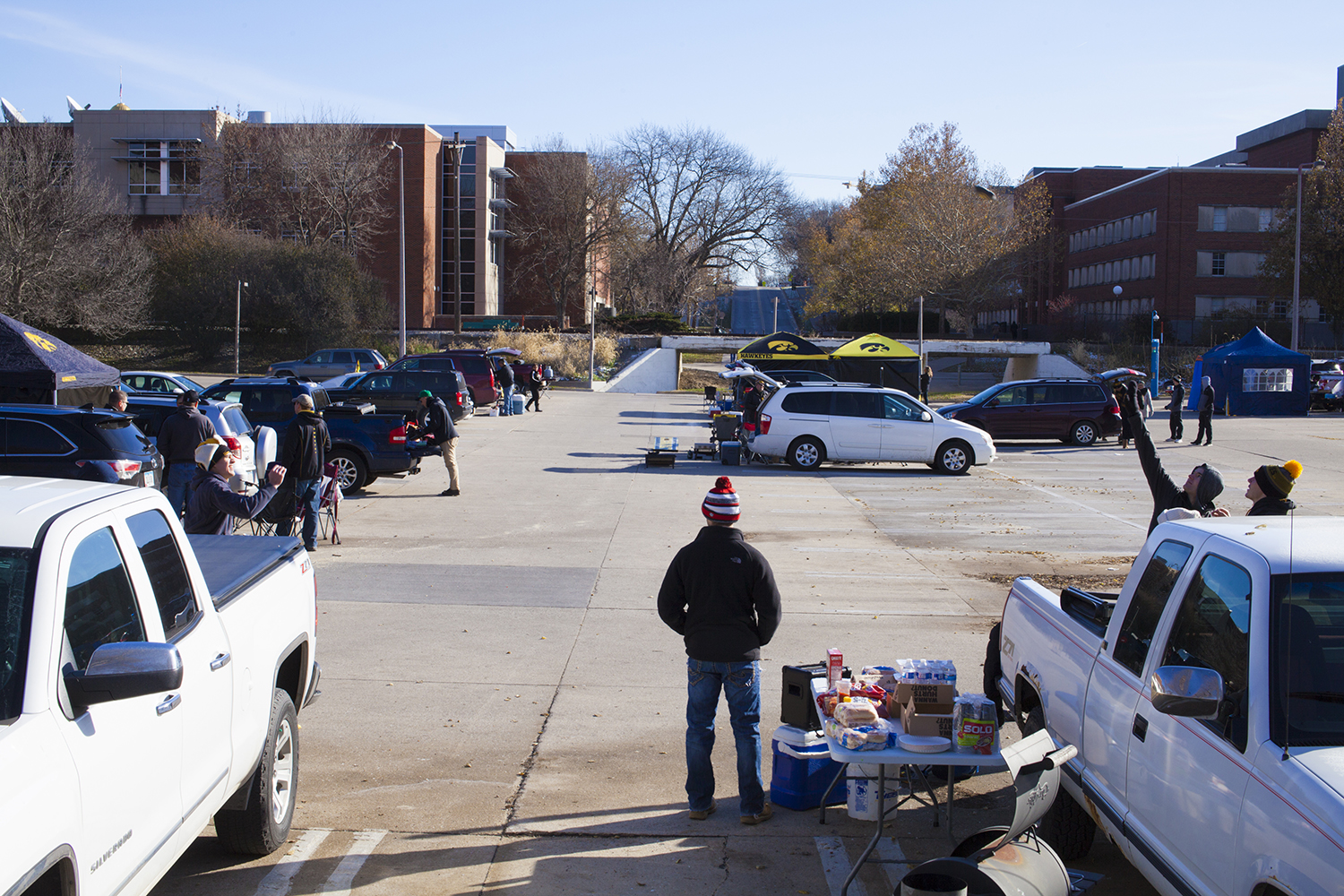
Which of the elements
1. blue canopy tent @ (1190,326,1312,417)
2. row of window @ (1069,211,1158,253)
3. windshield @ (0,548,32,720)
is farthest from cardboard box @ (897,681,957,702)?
row of window @ (1069,211,1158,253)

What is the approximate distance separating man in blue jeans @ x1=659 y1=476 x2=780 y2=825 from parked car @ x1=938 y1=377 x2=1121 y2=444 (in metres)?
22.8

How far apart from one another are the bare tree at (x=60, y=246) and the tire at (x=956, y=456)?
137ft

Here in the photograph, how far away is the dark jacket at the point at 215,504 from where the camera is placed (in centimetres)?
838

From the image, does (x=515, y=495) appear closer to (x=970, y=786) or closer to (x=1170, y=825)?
(x=970, y=786)

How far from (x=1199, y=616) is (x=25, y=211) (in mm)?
52586

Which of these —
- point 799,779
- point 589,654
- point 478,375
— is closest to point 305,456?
point 589,654

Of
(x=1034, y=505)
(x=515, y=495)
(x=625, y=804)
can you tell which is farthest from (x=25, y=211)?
(x=625, y=804)

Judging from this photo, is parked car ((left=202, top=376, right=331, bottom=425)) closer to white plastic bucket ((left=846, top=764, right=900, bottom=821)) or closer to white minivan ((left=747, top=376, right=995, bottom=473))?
white minivan ((left=747, top=376, right=995, bottom=473))

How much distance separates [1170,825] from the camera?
372 centimetres

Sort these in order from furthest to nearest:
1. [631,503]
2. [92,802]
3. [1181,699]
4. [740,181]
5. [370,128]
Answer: [740,181] → [370,128] → [631,503] → [1181,699] → [92,802]

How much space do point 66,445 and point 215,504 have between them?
4.75 m

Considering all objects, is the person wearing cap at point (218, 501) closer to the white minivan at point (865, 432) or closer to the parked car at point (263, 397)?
the parked car at point (263, 397)

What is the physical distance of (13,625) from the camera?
9.93 feet

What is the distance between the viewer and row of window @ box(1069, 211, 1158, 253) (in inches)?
2657
